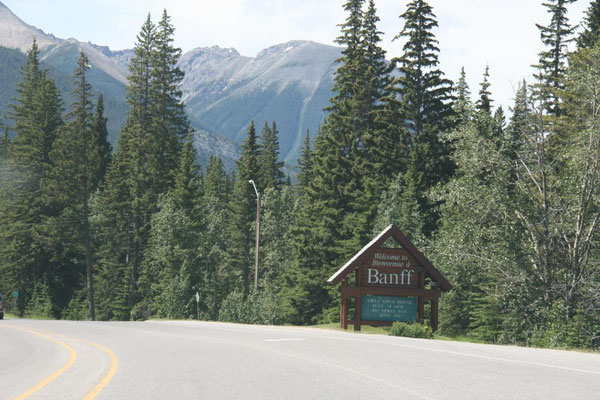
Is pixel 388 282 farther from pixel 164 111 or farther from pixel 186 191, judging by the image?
pixel 164 111

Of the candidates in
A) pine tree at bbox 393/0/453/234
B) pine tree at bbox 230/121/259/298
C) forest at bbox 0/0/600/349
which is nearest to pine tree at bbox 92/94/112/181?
forest at bbox 0/0/600/349

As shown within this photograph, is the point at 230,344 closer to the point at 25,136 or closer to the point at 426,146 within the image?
the point at 426,146

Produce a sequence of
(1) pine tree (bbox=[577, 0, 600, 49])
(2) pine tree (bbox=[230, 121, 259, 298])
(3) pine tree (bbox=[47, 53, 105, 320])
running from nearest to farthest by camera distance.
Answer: (1) pine tree (bbox=[577, 0, 600, 49]), (3) pine tree (bbox=[47, 53, 105, 320]), (2) pine tree (bbox=[230, 121, 259, 298])

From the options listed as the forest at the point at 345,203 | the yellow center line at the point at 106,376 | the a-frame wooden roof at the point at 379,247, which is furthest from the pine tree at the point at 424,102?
the yellow center line at the point at 106,376

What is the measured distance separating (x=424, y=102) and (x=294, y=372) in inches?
1584

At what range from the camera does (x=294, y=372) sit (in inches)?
406

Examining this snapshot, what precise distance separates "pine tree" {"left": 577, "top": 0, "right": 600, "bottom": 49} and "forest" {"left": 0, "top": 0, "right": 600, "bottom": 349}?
18cm

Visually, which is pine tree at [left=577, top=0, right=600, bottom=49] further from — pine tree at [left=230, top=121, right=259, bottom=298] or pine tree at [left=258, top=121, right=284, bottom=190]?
pine tree at [left=258, top=121, right=284, bottom=190]

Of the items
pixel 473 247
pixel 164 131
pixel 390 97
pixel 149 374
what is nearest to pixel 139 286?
pixel 164 131

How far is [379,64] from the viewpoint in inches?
1993

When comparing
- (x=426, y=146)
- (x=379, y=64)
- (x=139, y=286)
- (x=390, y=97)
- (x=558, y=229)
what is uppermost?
(x=379, y=64)

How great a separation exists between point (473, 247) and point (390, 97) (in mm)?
24204

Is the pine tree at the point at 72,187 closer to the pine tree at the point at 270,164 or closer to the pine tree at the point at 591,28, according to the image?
the pine tree at the point at 270,164

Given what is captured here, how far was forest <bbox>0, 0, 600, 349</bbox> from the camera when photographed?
82.5 feet
